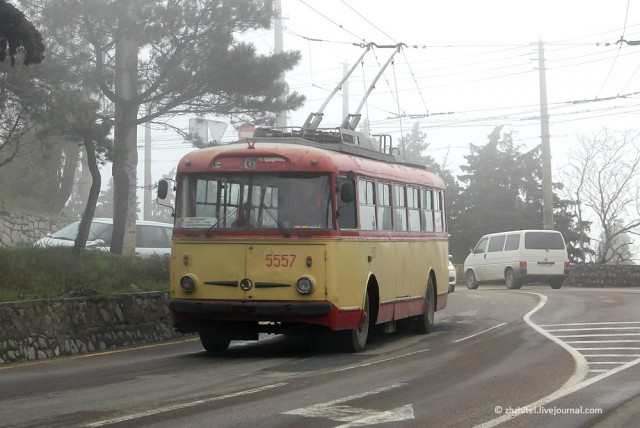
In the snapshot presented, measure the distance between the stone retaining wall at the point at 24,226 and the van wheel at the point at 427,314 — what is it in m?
19.7

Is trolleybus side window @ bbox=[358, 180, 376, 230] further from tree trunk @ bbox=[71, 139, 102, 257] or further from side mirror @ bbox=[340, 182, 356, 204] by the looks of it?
tree trunk @ bbox=[71, 139, 102, 257]

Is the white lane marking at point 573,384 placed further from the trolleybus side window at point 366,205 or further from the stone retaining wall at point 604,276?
the stone retaining wall at point 604,276

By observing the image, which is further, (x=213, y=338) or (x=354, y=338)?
(x=213, y=338)

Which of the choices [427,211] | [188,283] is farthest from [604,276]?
[188,283]

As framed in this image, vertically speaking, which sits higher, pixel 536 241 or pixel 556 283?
pixel 536 241

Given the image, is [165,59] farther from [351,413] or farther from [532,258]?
[351,413]

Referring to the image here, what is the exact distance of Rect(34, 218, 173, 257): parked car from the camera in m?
27.9

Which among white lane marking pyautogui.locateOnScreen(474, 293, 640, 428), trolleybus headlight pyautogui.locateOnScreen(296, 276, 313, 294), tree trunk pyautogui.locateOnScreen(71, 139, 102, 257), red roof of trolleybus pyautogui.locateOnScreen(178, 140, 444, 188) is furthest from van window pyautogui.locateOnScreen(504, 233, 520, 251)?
trolleybus headlight pyautogui.locateOnScreen(296, 276, 313, 294)

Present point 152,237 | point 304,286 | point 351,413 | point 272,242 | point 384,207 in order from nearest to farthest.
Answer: point 351,413, point 304,286, point 272,242, point 384,207, point 152,237

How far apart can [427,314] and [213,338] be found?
526cm

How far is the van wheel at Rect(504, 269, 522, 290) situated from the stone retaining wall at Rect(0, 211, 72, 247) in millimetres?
16555

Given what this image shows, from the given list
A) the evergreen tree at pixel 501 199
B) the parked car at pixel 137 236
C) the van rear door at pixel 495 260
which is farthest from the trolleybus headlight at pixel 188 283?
the evergreen tree at pixel 501 199

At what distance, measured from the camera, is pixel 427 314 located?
63.9ft

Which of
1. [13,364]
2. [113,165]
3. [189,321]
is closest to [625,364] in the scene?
[189,321]
